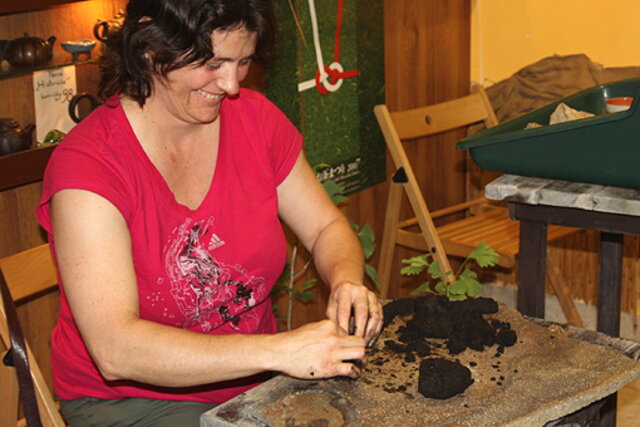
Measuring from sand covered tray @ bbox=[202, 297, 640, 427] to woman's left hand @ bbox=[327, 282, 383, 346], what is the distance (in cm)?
5

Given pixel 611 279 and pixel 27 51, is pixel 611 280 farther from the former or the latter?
pixel 27 51

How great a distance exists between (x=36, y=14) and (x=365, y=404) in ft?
5.39

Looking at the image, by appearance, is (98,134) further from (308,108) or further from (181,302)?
(308,108)

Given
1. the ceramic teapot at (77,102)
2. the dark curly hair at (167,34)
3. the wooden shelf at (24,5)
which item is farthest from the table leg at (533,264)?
the wooden shelf at (24,5)

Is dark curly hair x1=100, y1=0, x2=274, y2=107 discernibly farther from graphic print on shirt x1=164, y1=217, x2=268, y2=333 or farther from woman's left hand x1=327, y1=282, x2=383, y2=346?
woman's left hand x1=327, y1=282, x2=383, y2=346

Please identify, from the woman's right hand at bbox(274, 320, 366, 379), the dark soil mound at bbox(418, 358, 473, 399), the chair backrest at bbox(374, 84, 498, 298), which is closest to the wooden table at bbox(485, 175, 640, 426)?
the dark soil mound at bbox(418, 358, 473, 399)

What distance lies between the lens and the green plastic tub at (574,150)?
209cm

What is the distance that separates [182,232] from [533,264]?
1.00m

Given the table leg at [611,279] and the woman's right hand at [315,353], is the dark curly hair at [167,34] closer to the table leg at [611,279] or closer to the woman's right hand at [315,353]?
the woman's right hand at [315,353]

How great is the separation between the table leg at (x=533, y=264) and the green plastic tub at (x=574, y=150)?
0.16 m

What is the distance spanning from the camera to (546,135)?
221cm

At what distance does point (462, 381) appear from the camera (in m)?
1.65

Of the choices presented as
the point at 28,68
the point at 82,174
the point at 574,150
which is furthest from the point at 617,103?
the point at 28,68

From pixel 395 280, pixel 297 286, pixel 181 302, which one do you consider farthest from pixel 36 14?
pixel 395 280
